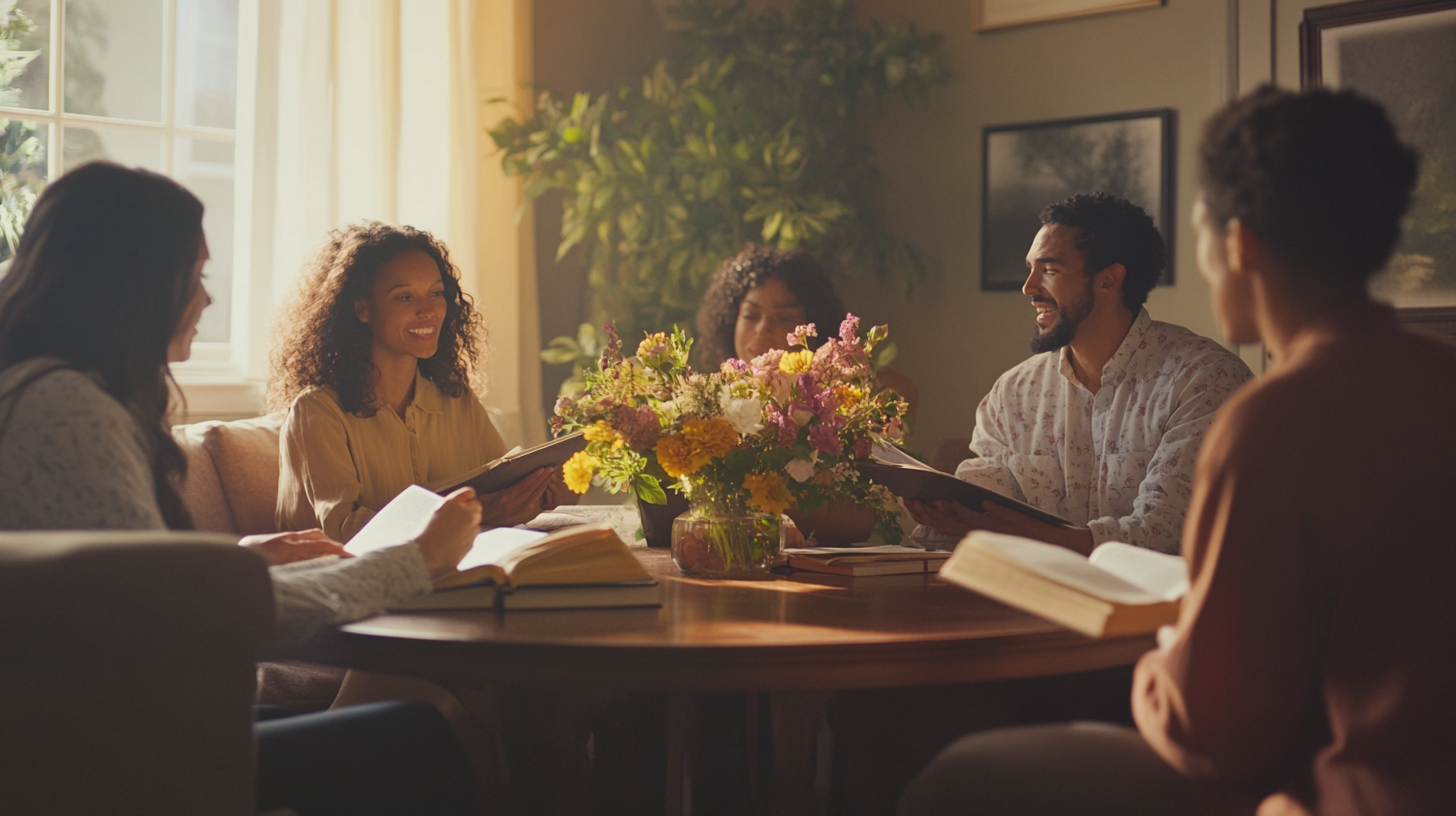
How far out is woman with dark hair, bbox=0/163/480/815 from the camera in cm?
127

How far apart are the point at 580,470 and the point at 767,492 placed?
1.03 ft

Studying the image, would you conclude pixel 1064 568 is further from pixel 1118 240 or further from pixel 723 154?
pixel 723 154

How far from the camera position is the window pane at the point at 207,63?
3.46 metres

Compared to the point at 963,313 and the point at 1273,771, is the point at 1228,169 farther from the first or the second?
the point at 963,313

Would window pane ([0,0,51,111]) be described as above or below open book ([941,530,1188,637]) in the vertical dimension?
above

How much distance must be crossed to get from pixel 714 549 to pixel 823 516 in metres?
0.56

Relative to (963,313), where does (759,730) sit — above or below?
below

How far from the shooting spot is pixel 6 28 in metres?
3.09

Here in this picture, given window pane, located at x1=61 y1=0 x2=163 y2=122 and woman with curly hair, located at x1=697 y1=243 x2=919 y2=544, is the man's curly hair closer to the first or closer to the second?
woman with curly hair, located at x1=697 y1=243 x2=919 y2=544

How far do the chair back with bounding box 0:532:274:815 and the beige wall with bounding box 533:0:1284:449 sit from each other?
3.27 m

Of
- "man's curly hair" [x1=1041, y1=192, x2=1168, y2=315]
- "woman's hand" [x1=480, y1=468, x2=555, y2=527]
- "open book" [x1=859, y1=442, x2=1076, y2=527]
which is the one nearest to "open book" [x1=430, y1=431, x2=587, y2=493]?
"woman's hand" [x1=480, y1=468, x2=555, y2=527]

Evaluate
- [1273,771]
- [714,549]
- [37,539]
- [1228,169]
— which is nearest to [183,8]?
[714,549]

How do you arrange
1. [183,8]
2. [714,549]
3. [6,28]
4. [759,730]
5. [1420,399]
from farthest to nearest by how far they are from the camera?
1. [183,8]
2. [6,28]
3. [759,730]
4. [714,549]
5. [1420,399]

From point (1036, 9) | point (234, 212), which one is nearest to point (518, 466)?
point (234, 212)
